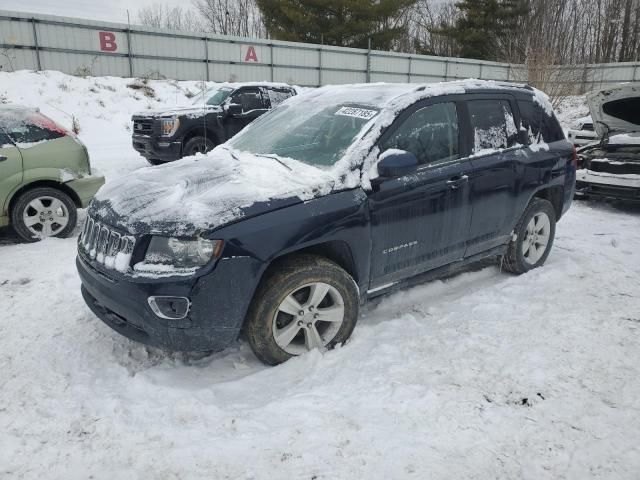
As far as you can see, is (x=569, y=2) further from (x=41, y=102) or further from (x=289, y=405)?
(x=289, y=405)

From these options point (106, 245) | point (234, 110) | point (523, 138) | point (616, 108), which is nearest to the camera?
point (106, 245)

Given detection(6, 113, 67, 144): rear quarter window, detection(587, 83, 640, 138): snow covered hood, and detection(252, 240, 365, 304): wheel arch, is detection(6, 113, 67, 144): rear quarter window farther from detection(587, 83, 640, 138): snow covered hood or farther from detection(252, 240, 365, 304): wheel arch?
detection(587, 83, 640, 138): snow covered hood

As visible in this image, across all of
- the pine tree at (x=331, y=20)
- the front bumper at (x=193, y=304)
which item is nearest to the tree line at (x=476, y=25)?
the pine tree at (x=331, y=20)

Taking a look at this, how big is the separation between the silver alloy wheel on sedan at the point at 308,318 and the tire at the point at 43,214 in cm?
386

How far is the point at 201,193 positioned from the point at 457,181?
2.01 meters

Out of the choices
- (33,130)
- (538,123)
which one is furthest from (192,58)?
(538,123)

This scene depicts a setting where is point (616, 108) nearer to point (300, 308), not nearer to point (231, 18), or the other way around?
point (300, 308)

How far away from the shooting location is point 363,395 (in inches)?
113

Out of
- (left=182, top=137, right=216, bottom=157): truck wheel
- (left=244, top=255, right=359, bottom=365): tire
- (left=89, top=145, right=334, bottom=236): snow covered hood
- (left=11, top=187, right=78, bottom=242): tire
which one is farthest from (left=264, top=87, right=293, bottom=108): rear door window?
(left=244, top=255, right=359, bottom=365): tire

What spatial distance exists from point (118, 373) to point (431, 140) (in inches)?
111

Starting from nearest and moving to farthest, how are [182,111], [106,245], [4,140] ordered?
[106,245]
[4,140]
[182,111]

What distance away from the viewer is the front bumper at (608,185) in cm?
705

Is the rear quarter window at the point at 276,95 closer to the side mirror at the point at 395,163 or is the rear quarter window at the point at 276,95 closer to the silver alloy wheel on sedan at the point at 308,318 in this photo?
the side mirror at the point at 395,163

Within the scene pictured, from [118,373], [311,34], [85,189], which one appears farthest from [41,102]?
[311,34]
